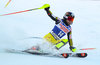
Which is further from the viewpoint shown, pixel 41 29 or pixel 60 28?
pixel 41 29

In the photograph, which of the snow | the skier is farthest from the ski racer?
the snow

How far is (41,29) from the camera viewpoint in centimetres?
630

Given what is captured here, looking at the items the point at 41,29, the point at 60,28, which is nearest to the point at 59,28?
the point at 60,28

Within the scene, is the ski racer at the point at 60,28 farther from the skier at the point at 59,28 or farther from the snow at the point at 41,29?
the snow at the point at 41,29

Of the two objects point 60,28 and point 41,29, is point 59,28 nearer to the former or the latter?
point 60,28

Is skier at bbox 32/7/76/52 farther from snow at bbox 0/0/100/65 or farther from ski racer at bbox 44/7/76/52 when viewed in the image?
snow at bbox 0/0/100/65

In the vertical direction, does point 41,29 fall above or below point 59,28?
above

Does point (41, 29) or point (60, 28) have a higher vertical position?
point (41, 29)

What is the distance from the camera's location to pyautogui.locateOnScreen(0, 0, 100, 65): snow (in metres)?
3.59

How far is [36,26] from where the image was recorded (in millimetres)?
6523

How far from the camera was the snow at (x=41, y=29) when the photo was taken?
11.8 feet

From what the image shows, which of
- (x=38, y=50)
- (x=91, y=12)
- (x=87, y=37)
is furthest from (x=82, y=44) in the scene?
(x=91, y=12)

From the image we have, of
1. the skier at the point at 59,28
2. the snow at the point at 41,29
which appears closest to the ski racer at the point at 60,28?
the skier at the point at 59,28

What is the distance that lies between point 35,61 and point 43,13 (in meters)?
5.18
